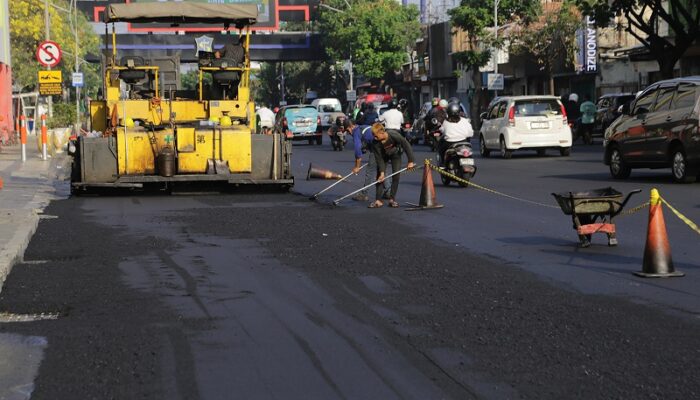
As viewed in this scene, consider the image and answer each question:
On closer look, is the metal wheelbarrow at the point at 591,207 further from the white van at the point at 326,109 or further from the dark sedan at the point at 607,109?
the white van at the point at 326,109

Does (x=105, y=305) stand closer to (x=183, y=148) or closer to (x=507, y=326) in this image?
(x=507, y=326)

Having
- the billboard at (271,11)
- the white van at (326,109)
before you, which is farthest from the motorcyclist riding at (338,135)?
the billboard at (271,11)

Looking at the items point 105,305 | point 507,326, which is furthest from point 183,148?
point 507,326

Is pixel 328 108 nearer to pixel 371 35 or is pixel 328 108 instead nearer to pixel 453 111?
pixel 371 35

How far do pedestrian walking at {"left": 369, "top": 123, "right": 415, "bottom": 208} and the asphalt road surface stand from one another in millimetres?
2175

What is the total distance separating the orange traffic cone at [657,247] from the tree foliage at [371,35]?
3050 inches

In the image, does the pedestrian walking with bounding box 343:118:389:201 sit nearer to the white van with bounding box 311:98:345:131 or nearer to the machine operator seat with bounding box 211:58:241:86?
the machine operator seat with bounding box 211:58:241:86

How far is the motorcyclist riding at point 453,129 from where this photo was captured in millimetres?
22000

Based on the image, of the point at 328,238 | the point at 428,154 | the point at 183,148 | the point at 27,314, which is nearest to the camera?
the point at 27,314

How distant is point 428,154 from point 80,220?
21.3 meters

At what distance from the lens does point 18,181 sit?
26.3 meters

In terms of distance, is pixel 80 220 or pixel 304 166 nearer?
pixel 80 220

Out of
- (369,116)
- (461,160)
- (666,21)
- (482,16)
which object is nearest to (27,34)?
(482,16)

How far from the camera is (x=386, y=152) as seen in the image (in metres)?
18.8
